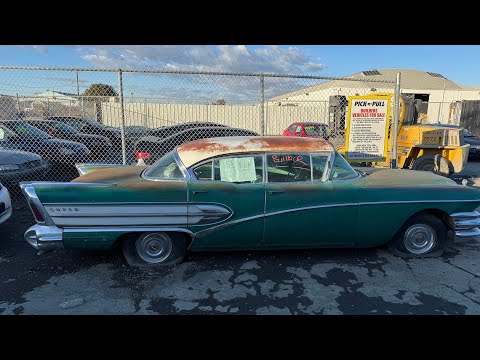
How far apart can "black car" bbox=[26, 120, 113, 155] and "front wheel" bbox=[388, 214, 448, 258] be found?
23.4 ft

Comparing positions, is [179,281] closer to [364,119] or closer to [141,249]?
[141,249]

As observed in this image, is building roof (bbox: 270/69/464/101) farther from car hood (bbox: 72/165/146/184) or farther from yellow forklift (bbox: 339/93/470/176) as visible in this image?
car hood (bbox: 72/165/146/184)

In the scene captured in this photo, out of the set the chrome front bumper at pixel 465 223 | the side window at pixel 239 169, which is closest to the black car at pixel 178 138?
the side window at pixel 239 169

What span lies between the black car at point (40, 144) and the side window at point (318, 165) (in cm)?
587

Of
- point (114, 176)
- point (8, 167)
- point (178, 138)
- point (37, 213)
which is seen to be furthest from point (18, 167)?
point (178, 138)

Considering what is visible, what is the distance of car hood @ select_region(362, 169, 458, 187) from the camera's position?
3.60m

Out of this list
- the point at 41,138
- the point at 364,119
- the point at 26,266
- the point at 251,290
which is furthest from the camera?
the point at 41,138

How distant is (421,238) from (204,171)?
2.75 m

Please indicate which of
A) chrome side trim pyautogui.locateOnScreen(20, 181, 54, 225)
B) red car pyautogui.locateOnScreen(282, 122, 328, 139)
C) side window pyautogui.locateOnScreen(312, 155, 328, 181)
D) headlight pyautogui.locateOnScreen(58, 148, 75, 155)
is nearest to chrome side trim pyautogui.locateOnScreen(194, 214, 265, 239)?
side window pyautogui.locateOnScreen(312, 155, 328, 181)

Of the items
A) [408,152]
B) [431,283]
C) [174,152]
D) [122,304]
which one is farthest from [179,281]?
[408,152]

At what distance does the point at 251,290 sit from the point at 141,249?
1.34m

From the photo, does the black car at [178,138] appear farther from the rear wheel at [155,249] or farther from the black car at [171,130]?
the rear wheel at [155,249]

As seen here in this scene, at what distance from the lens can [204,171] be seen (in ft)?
11.1

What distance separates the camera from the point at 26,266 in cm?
350
